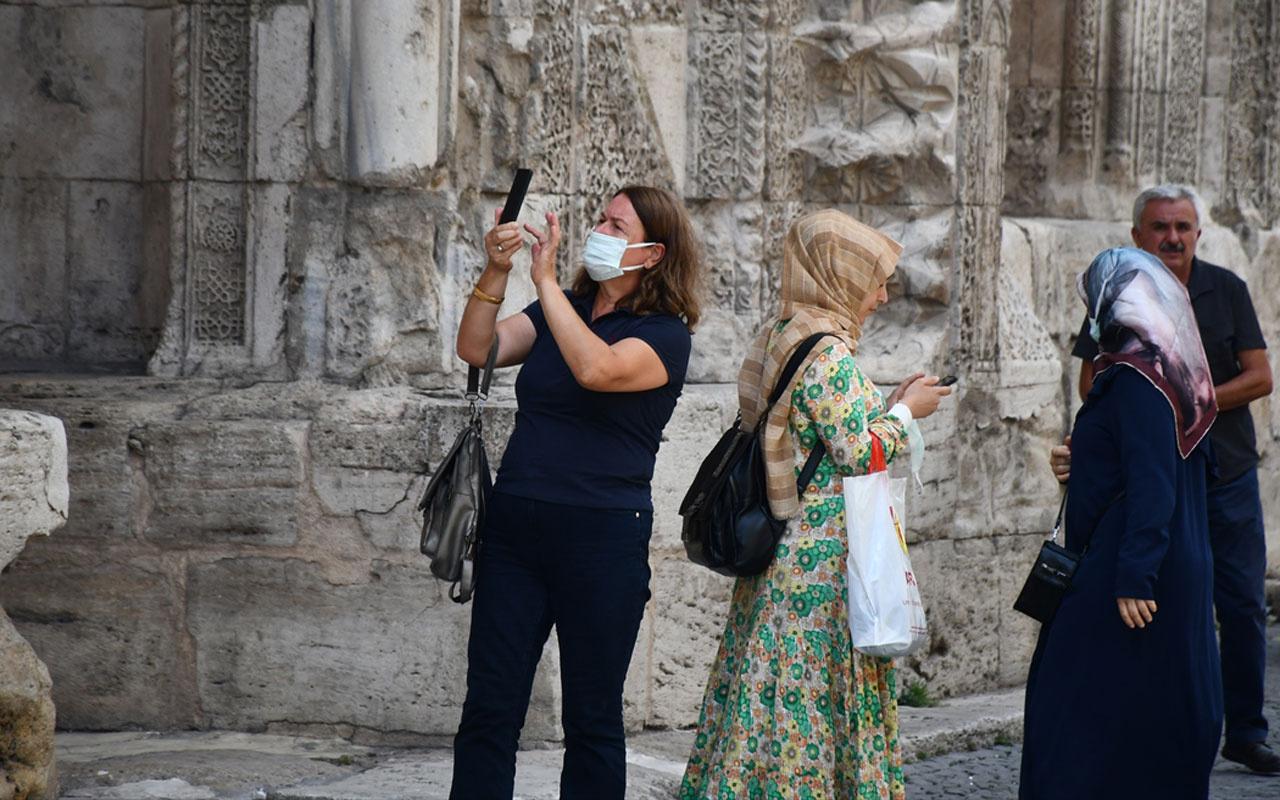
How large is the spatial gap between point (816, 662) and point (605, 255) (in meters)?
1.08

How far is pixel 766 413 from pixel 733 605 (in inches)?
19.8

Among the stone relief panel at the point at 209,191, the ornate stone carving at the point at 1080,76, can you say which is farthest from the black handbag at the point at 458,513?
the ornate stone carving at the point at 1080,76

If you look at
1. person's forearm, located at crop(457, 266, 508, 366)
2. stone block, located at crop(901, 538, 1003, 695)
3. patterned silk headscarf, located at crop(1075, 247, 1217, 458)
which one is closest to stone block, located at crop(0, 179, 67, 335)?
person's forearm, located at crop(457, 266, 508, 366)

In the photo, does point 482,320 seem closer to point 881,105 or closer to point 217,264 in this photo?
point 217,264

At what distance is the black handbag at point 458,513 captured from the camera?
4184 millimetres

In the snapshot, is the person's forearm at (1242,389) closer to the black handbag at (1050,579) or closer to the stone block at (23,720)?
the black handbag at (1050,579)

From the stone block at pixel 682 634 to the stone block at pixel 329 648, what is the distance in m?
0.45

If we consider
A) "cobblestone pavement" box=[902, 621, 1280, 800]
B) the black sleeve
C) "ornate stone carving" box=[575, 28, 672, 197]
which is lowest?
"cobblestone pavement" box=[902, 621, 1280, 800]

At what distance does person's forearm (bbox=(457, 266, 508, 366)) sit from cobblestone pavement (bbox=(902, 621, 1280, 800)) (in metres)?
2.11

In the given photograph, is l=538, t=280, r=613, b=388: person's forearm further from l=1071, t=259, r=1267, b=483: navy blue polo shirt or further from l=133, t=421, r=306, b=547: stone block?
l=1071, t=259, r=1267, b=483: navy blue polo shirt

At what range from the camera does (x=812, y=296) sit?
173 inches

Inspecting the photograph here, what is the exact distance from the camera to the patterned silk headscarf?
437cm

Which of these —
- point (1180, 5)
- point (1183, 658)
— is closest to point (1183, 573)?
point (1183, 658)

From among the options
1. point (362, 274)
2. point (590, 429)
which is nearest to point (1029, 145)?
point (362, 274)
